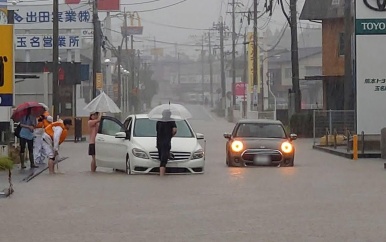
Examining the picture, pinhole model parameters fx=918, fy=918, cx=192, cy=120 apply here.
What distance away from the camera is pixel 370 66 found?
31.0 m

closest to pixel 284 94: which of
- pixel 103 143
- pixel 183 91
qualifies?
pixel 183 91

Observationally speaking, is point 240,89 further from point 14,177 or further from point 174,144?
point 14,177

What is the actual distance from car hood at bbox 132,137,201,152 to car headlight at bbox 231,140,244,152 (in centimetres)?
230

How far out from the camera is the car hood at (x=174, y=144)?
22592 mm

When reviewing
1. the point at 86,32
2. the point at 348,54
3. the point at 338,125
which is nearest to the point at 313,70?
the point at 86,32

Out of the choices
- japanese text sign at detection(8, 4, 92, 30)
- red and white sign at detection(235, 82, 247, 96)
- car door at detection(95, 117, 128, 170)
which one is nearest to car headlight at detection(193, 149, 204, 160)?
car door at detection(95, 117, 128, 170)

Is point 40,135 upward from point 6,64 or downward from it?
downward

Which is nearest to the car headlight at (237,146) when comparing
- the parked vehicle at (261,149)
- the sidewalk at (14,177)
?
the parked vehicle at (261,149)

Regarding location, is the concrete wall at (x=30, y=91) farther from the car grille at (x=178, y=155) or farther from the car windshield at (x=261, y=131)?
the car grille at (x=178, y=155)

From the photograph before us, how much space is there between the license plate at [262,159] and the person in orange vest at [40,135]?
5.69 meters

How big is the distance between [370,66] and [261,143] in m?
7.46

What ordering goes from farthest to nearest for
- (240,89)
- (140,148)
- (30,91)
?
1. (240,89)
2. (30,91)
3. (140,148)

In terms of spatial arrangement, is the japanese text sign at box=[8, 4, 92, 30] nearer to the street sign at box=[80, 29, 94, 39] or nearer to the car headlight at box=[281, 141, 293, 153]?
the street sign at box=[80, 29, 94, 39]

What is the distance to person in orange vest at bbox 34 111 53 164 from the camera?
25291mm
